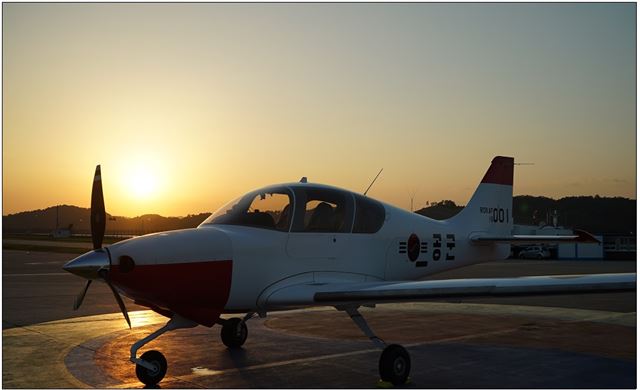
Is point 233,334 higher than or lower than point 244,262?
lower

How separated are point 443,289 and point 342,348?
2.85 metres

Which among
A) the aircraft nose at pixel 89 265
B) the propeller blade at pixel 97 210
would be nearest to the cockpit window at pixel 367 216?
the propeller blade at pixel 97 210

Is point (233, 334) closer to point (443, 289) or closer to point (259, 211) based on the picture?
point (259, 211)

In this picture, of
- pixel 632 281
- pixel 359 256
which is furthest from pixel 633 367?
pixel 359 256

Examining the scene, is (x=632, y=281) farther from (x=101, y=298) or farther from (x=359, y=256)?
(x=101, y=298)

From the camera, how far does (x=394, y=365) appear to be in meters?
7.78

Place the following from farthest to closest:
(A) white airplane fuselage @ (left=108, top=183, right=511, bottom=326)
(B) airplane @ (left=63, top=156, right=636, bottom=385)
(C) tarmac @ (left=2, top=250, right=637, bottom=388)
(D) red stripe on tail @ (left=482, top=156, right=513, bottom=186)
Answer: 1. (D) red stripe on tail @ (left=482, top=156, right=513, bottom=186)
2. (C) tarmac @ (left=2, top=250, right=637, bottom=388)
3. (A) white airplane fuselage @ (left=108, top=183, right=511, bottom=326)
4. (B) airplane @ (left=63, top=156, right=636, bottom=385)

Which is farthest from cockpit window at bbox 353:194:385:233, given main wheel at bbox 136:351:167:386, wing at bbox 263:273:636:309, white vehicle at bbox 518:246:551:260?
white vehicle at bbox 518:246:551:260

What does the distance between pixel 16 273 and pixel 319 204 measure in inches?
866

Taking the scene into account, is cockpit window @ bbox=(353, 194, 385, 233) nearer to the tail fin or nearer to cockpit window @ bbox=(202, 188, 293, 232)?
cockpit window @ bbox=(202, 188, 293, 232)

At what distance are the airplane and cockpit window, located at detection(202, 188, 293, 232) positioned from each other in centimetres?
1

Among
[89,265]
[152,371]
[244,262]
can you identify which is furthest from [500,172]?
[89,265]

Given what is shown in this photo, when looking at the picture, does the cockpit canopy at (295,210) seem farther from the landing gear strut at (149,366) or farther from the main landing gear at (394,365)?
the main landing gear at (394,365)

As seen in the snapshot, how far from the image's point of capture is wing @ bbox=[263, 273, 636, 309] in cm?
719
